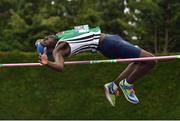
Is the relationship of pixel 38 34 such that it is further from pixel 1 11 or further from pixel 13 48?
pixel 1 11

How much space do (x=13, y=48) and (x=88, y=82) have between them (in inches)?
512

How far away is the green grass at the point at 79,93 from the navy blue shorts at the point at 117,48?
5.04 metres

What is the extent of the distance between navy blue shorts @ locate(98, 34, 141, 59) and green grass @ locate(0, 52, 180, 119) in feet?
16.5

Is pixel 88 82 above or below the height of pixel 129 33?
above

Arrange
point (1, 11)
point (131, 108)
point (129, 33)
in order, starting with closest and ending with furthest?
point (131, 108), point (129, 33), point (1, 11)

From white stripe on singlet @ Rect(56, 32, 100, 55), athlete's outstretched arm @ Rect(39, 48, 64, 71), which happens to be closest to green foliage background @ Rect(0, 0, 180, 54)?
white stripe on singlet @ Rect(56, 32, 100, 55)

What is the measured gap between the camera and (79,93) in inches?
471

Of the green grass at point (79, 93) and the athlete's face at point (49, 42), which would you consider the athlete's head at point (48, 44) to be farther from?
the green grass at point (79, 93)

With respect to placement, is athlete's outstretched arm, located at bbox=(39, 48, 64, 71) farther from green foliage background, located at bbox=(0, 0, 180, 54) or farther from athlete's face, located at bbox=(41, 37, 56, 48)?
green foliage background, located at bbox=(0, 0, 180, 54)

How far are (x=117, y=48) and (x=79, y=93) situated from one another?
5358mm

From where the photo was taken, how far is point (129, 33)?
26141 mm

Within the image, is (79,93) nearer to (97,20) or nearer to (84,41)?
(84,41)

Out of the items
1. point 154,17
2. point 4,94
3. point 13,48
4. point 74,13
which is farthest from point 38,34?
point 4,94

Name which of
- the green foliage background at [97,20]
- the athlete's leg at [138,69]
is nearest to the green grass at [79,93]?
the athlete's leg at [138,69]
